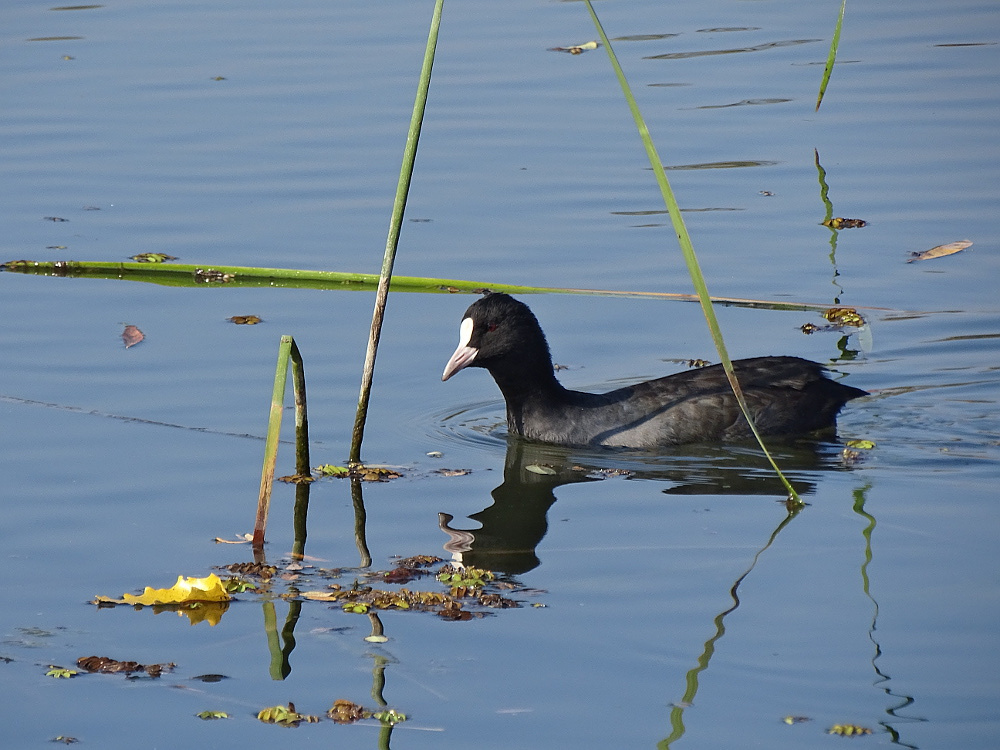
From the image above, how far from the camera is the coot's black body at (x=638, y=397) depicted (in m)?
6.71

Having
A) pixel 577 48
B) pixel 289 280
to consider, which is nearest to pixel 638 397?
pixel 289 280

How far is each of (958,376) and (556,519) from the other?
270cm

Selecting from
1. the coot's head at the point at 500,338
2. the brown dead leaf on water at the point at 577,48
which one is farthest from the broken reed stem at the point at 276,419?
the brown dead leaf on water at the point at 577,48

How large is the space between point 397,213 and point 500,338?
1666mm

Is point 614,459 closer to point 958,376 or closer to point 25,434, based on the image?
point 958,376

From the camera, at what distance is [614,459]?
6574 millimetres

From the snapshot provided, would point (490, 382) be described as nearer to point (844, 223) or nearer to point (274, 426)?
point (844, 223)

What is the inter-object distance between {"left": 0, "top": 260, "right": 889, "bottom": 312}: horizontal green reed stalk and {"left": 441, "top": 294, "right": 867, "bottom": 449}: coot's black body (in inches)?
28.5

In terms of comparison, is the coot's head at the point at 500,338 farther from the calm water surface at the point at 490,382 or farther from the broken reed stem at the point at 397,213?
the broken reed stem at the point at 397,213

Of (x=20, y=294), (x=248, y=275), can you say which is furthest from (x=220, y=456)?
(x=20, y=294)

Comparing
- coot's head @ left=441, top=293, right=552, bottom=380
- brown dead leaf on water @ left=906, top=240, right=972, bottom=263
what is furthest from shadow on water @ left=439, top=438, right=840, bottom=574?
brown dead leaf on water @ left=906, top=240, right=972, bottom=263

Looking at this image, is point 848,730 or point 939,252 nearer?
point 848,730

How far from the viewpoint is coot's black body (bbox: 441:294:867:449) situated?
6715 mm

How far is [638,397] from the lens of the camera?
673 cm
